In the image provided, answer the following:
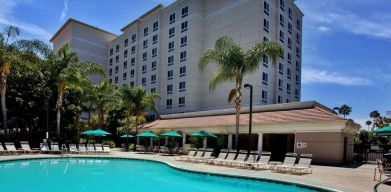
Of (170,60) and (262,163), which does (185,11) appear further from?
(262,163)

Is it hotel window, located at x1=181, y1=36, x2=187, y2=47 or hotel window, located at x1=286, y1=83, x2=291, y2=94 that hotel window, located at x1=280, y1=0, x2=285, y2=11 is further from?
hotel window, located at x1=181, y1=36, x2=187, y2=47

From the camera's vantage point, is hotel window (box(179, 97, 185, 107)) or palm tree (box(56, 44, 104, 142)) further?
hotel window (box(179, 97, 185, 107))

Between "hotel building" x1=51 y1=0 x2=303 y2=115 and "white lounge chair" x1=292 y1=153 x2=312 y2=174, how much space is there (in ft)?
81.9

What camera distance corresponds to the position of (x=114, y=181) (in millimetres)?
16266

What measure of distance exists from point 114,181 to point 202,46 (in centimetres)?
3915

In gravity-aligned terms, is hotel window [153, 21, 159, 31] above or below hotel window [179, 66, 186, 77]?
above

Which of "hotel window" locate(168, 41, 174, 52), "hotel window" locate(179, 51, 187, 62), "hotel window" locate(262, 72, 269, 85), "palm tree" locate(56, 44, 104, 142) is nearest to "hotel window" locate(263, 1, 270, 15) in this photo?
"hotel window" locate(262, 72, 269, 85)

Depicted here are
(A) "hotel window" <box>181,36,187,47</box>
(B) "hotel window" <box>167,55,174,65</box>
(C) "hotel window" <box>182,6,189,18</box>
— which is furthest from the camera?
(B) "hotel window" <box>167,55,174,65</box>

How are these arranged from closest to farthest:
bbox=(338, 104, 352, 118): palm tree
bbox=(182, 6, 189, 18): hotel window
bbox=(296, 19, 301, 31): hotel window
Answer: bbox=(182, 6, 189, 18): hotel window < bbox=(296, 19, 301, 31): hotel window < bbox=(338, 104, 352, 118): palm tree

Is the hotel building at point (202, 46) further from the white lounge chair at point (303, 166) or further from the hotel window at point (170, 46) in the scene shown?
the white lounge chair at point (303, 166)

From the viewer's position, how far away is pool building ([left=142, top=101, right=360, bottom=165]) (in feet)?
80.6

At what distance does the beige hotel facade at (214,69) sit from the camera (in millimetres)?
31016

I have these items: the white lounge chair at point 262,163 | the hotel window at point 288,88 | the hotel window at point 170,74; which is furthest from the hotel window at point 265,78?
the white lounge chair at point 262,163

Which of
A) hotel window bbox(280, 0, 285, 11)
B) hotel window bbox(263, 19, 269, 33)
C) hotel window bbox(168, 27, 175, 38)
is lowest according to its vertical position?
hotel window bbox(263, 19, 269, 33)
